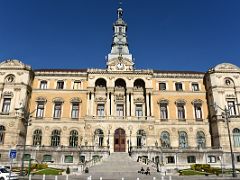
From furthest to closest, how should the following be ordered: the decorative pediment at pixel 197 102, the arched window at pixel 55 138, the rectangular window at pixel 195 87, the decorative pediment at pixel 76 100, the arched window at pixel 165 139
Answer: the rectangular window at pixel 195 87 < the decorative pediment at pixel 197 102 < the decorative pediment at pixel 76 100 < the arched window at pixel 165 139 < the arched window at pixel 55 138

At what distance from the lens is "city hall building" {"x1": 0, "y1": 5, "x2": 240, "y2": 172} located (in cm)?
4575

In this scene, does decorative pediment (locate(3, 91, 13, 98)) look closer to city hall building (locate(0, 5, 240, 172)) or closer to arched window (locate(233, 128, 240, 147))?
city hall building (locate(0, 5, 240, 172))

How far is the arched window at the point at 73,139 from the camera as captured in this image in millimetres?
50331

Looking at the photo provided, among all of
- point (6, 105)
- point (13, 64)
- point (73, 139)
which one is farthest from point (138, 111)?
point (13, 64)

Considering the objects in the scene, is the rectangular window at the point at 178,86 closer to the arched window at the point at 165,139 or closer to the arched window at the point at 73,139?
the arched window at the point at 165,139

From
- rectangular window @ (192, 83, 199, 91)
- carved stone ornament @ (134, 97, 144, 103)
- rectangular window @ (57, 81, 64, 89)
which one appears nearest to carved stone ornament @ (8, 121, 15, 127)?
rectangular window @ (57, 81, 64, 89)

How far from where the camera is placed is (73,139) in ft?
167

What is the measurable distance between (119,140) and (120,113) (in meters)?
6.08

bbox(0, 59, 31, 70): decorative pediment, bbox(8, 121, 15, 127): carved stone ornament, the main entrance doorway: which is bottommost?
the main entrance doorway

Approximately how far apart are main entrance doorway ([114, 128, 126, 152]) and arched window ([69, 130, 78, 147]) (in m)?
7.93

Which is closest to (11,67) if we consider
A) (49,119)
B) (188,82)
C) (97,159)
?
(49,119)

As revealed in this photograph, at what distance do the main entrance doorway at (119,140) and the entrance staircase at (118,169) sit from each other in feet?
15.8

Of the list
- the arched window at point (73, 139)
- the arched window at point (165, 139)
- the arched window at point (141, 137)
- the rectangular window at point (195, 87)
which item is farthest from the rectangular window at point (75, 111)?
the rectangular window at point (195, 87)

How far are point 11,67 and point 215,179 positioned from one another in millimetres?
43339
